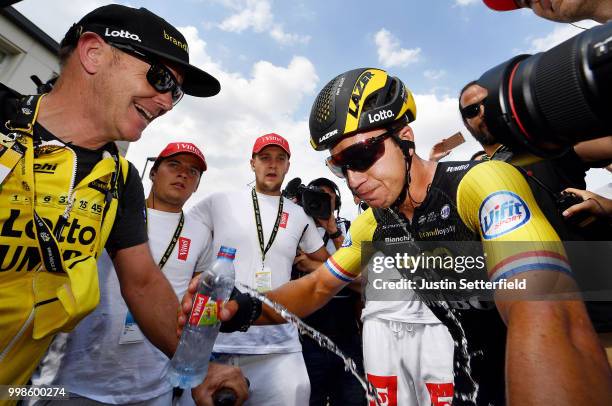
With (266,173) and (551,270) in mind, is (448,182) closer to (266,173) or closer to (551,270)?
(551,270)

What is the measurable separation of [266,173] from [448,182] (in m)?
3.03

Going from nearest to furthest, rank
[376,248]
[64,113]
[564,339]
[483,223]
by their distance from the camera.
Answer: [564,339] < [483,223] < [64,113] < [376,248]

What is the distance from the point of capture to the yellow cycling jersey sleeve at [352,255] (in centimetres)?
306

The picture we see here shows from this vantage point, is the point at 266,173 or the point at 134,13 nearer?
the point at 134,13

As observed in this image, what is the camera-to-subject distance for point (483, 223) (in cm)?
171

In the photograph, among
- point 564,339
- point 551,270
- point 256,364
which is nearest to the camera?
point 564,339

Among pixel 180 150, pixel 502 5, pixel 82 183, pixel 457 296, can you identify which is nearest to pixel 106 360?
pixel 82 183

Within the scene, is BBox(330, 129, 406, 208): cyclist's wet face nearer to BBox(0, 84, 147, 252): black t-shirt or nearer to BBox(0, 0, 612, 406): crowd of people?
BBox(0, 0, 612, 406): crowd of people

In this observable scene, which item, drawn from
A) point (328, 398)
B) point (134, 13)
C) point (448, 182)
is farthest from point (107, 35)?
point (328, 398)

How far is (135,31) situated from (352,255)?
2.63 metres

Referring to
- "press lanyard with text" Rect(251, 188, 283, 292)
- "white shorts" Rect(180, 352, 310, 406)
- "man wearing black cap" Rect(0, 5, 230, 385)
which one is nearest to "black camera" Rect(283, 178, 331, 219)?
"press lanyard with text" Rect(251, 188, 283, 292)

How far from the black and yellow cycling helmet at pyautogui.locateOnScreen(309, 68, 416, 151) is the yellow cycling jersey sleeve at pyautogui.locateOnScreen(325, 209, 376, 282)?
3.04 feet

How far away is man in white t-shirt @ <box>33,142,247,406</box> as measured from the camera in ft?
8.79

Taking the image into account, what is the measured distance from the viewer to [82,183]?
2.00 m
